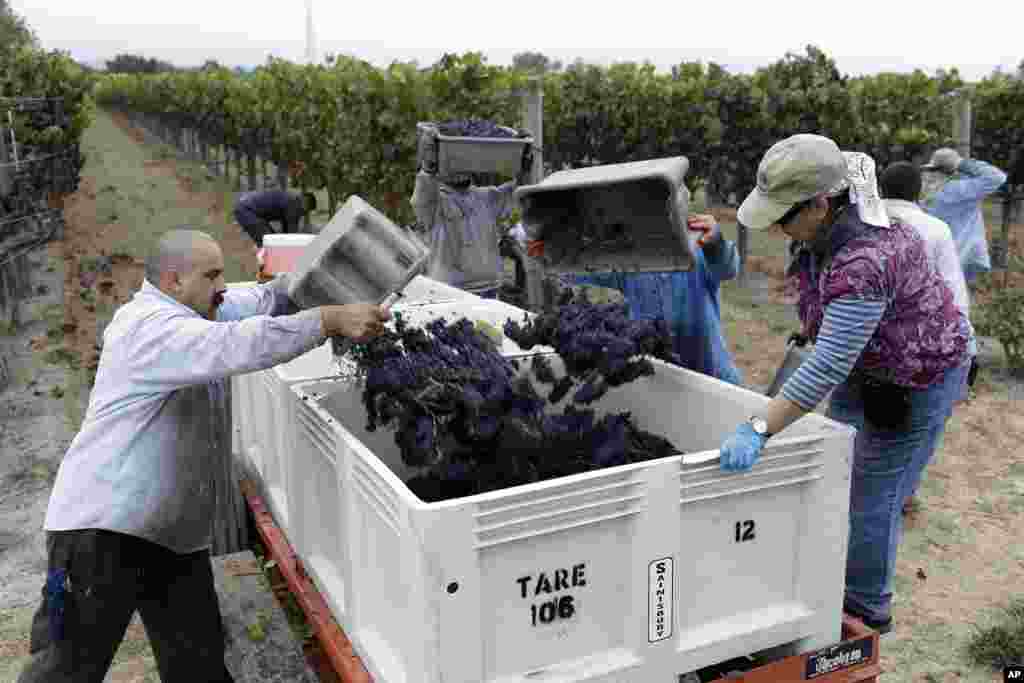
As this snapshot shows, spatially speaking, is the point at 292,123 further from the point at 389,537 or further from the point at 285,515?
the point at 389,537

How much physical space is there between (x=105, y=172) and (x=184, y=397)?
2711cm

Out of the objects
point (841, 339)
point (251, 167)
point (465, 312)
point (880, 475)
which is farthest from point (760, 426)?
point (251, 167)

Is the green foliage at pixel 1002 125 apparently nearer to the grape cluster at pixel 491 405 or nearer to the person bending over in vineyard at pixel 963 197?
the person bending over in vineyard at pixel 963 197

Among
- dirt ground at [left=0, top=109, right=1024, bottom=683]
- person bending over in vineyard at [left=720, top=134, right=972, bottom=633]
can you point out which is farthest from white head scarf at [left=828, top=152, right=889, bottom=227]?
dirt ground at [left=0, top=109, right=1024, bottom=683]

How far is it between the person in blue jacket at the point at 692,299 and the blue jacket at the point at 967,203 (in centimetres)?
311

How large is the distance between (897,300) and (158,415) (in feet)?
7.15

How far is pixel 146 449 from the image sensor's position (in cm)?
268

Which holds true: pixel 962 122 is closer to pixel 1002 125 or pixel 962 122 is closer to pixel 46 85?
pixel 1002 125

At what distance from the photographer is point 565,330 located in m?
2.82

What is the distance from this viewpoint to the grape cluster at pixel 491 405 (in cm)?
243

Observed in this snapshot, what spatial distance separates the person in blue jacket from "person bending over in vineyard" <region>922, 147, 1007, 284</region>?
3095 millimetres

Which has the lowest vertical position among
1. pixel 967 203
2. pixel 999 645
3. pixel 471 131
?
pixel 999 645

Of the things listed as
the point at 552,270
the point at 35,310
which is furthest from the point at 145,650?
the point at 35,310

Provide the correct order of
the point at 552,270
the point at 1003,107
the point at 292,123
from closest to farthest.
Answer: the point at 552,270, the point at 1003,107, the point at 292,123
